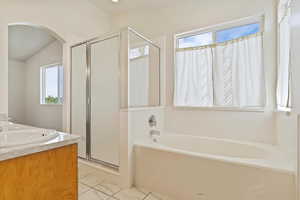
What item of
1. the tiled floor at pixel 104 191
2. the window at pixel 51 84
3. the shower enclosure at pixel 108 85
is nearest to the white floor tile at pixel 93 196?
the tiled floor at pixel 104 191

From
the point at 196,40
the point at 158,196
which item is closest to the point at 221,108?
the point at 196,40

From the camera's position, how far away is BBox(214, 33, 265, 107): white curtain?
2.12 metres

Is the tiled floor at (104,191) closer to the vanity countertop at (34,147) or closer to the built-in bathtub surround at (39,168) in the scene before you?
the built-in bathtub surround at (39,168)

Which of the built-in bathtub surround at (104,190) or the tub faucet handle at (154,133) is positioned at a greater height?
the tub faucet handle at (154,133)

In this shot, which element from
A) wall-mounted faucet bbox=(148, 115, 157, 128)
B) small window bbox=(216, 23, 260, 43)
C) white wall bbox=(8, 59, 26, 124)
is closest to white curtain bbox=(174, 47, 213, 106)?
small window bbox=(216, 23, 260, 43)

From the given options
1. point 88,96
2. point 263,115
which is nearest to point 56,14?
point 88,96

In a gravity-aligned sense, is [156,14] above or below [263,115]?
above

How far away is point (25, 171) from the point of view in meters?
0.84

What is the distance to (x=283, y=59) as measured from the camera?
72.2 inches

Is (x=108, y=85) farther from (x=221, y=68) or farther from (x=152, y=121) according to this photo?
(x=221, y=68)

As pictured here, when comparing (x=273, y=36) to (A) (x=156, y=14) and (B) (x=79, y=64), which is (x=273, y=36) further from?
(B) (x=79, y=64)

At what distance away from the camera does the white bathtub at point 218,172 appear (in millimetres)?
1255

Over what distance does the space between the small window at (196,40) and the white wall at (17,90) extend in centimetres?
514

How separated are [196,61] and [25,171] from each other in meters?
2.40
